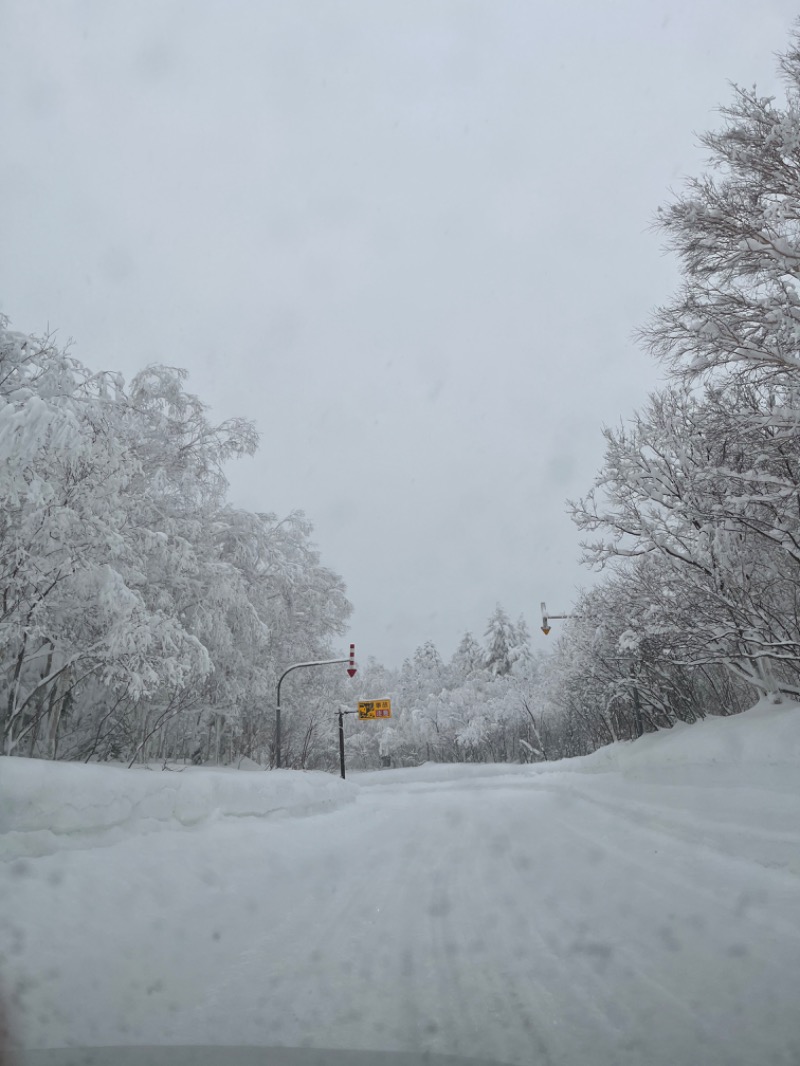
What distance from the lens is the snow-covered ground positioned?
2.56 metres

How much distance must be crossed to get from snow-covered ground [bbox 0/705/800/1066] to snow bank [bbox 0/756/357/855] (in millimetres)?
23

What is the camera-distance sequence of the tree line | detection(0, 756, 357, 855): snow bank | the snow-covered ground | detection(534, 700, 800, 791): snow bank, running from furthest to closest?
the tree line < detection(534, 700, 800, 791): snow bank < detection(0, 756, 357, 855): snow bank < the snow-covered ground

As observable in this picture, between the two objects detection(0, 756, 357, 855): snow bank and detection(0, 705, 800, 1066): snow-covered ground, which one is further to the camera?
detection(0, 756, 357, 855): snow bank

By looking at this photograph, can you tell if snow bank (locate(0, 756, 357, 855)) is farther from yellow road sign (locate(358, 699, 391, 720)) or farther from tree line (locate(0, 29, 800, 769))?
yellow road sign (locate(358, 699, 391, 720))

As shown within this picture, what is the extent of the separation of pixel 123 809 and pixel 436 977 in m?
3.87

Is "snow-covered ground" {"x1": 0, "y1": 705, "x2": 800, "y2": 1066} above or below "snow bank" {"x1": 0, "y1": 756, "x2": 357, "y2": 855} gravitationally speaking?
below

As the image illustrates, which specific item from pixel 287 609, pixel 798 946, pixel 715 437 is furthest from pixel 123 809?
pixel 287 609

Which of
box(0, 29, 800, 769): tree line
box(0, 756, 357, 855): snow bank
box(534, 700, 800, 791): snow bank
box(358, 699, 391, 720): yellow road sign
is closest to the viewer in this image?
box(0, 756, 357, 855): snow bank

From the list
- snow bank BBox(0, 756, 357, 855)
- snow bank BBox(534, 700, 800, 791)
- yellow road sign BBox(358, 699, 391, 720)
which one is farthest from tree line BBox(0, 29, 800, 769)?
yellow road sign BBox(358, 699, 391, 720)

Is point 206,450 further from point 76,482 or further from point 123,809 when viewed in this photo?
point 123,809

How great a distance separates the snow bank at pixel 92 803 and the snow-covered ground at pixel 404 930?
23 millimetres

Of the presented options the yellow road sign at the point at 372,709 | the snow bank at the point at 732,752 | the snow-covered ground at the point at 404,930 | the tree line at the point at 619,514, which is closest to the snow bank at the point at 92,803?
the snow-covered ground at the point at 404,930

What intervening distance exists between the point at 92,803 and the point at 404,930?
3024 millimetres

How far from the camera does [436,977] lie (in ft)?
10.3
